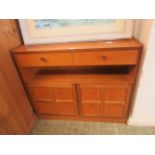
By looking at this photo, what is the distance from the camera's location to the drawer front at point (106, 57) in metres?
1.16

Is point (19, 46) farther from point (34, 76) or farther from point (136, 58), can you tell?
point (136, 58)

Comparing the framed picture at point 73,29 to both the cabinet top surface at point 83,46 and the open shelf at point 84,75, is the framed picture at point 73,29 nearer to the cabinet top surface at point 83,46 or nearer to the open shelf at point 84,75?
the cabinet top surface at point 83,46

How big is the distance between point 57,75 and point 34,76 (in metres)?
0.26

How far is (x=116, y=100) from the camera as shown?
142 cm

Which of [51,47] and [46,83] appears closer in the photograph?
[51,47]

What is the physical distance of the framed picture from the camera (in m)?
1.24

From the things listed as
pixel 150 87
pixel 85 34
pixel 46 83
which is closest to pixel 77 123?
pixel 46 83

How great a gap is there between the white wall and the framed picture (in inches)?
7.3

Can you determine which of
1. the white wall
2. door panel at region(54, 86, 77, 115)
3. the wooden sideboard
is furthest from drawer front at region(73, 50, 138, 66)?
door panel at region(54, 86, 77, 115)

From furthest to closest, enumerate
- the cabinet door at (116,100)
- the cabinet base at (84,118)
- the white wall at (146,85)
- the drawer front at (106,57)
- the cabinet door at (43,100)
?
the cabinet base at (84,118), the cabinet door at (43,100), the cabinet door at (116,100), the drawer front at (106,57), the white wall at (146,85)

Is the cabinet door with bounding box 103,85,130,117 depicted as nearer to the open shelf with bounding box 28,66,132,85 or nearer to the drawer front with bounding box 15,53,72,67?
the open shelf with bounding box 28,66,132,85

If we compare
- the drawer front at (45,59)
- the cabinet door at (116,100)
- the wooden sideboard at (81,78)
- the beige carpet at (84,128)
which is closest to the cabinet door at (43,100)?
the wooden sideboard at (81,78)

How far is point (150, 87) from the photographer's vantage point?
1275 mm

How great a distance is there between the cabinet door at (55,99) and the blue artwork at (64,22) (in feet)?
1.86
